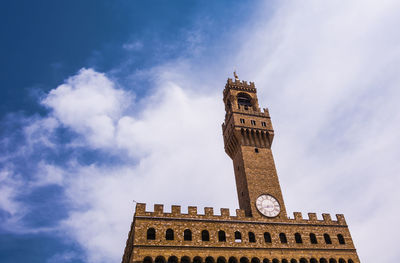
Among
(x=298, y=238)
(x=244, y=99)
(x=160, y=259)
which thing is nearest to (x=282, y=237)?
(x=298, y=238)

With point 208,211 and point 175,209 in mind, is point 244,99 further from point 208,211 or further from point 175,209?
point 175,209

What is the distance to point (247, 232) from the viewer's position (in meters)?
40.7

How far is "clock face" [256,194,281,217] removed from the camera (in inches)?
1710

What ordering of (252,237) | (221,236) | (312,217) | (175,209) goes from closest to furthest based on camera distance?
(221,236) → (175,209) → (252,237) → (312,217)

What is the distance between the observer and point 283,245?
40594 mm

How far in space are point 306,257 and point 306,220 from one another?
191 inches

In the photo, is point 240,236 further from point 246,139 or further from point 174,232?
point 246,139

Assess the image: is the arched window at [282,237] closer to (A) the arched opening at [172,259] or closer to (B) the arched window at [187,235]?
(B) the arched window at [187,235]

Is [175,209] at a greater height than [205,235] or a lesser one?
greater

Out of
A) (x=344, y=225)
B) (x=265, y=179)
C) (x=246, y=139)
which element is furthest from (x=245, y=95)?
(x=344, y=225)

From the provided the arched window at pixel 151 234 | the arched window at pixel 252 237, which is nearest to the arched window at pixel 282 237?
the arched window at pixel 252 237

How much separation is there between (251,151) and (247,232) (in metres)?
12.6

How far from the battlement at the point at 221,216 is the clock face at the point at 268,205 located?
1086 mm

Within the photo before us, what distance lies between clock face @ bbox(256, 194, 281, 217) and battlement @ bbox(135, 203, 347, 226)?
3.56 ft
